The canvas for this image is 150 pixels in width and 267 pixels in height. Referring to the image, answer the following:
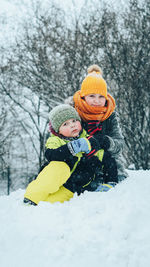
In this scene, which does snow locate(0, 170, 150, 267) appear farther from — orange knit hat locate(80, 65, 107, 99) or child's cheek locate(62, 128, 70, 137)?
orange knit hat locate(80, 65, 107, 99)

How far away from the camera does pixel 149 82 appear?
32.1ft

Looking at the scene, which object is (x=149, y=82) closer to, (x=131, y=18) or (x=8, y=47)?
(x=131, y=18)

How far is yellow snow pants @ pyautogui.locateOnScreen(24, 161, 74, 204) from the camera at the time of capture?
2.73 metres

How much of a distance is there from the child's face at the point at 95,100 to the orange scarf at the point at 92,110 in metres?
0.05

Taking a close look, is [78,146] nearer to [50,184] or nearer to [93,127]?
[50,184]

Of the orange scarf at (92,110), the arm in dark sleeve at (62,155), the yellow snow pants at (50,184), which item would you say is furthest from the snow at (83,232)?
the orange scarf at (92,110)

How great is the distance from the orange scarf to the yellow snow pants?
2.98 ft

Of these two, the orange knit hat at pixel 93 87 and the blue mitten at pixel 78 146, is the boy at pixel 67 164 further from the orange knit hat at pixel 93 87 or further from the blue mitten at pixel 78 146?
the orange knit hat at pixel 93 87

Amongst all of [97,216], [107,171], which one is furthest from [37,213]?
[107,171]

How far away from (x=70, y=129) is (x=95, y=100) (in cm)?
63

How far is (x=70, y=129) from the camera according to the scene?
3131 mm

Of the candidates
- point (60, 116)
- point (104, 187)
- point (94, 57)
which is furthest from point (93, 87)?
point (94, 57)

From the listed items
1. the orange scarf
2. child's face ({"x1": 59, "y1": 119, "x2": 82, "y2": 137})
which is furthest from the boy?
the orange scarf

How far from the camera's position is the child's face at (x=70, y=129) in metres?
3.14
